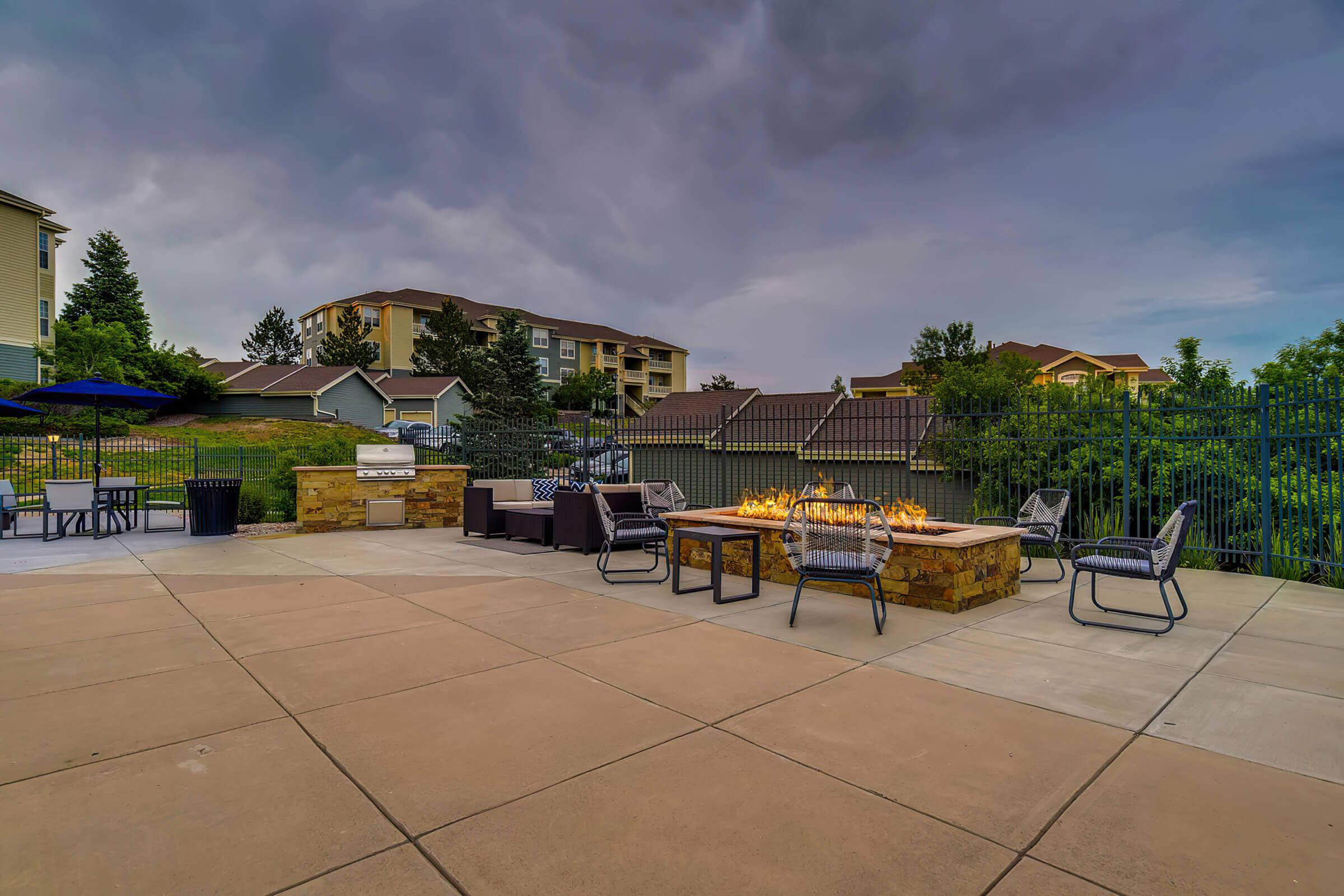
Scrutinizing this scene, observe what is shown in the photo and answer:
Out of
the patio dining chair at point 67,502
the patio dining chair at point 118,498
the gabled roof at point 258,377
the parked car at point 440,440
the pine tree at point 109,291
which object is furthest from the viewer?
the pine tree at point 109,291

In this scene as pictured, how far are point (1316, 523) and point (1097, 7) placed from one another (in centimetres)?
804

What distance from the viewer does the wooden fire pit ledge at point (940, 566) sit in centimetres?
573

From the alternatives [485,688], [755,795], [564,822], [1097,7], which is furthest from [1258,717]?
[1097,7]

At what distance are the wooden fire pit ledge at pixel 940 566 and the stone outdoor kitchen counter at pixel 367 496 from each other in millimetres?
7212

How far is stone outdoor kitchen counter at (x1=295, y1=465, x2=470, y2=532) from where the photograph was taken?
11.8 m

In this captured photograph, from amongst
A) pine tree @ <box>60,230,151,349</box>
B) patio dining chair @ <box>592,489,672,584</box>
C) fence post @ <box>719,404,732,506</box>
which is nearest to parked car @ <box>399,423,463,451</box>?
fence post @ <box>719,404,732,506</box>

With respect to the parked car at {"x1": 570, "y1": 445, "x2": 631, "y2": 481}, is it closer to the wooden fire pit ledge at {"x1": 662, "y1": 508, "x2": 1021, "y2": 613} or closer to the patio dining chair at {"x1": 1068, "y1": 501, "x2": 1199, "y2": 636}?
the wooden fire pit ledge at {"x1": 662, "y1": 508, "x2": 1021, "y2": 613}

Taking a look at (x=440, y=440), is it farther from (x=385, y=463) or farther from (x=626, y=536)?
(x=626, y=536)

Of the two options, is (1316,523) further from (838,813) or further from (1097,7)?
(838,813)

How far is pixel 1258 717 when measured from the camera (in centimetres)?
335

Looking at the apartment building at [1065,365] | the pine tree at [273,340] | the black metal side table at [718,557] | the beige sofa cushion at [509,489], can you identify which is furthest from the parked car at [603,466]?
the pine tree at [273,340]

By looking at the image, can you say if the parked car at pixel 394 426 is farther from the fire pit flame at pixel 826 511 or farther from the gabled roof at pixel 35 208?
the fire pit flame at pixel 826 511

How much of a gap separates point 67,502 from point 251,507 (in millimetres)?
3079

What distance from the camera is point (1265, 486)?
752 cm
